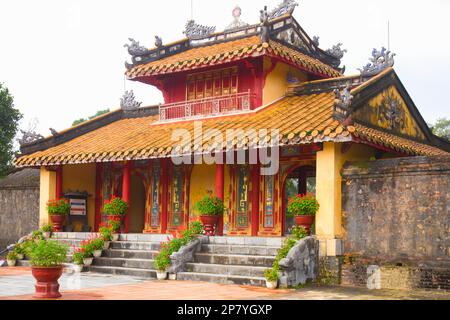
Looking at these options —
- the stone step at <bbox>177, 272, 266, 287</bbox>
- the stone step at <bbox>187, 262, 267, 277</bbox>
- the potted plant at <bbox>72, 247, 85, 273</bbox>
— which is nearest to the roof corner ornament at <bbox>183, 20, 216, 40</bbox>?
the potted plant at <bbox>72, 247, 85, 273</bbox>

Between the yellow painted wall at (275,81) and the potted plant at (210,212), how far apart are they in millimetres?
3592

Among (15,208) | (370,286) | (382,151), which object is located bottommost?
(370,286)

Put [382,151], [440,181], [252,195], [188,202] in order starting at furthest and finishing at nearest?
[188,202]
[252,195]
[382,151]
[440,181]

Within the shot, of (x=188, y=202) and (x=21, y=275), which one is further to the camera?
(x=188, y=202)

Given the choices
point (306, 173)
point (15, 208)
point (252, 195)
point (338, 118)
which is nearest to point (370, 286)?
point (338, 118)

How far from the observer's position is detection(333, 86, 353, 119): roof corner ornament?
44.0 feet

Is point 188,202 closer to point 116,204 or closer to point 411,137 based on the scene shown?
point 116,204

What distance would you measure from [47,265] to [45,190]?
32.0 feet

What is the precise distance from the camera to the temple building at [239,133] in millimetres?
14203

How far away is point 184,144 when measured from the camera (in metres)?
15.6

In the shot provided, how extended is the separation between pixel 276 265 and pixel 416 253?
282 cm

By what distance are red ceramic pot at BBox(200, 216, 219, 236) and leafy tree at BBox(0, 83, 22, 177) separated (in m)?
10.4

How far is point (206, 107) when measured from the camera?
59.8 feet

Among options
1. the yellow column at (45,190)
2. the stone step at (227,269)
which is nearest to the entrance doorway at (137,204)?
the yellow column at (45,190)
